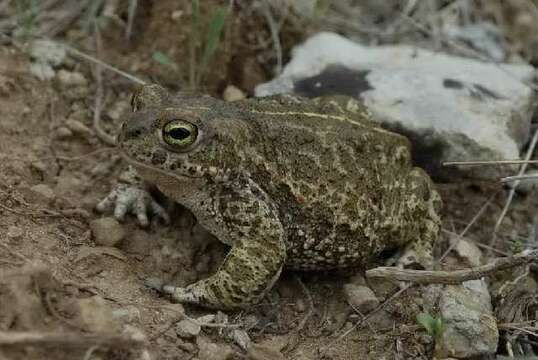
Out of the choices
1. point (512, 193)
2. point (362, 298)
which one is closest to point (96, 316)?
point (362, 298)

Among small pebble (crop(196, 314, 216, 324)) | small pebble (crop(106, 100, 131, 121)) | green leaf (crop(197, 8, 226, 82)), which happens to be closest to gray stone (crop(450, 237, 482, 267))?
small pebble (crop(196, 314, 216, 324))

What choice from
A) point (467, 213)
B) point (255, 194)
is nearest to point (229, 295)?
point (255, 194)

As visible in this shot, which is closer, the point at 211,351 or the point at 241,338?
the point at 211,351

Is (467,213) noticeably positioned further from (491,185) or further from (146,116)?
(146,116)

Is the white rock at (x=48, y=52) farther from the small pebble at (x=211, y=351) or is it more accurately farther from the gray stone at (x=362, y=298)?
the gray stone at (x=362, y=298)

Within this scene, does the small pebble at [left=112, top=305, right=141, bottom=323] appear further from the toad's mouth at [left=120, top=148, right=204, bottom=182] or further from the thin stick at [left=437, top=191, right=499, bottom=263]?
the thin stick at [left=437, top=191, right=499, bottom=263]

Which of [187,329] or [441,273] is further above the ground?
[441,273]

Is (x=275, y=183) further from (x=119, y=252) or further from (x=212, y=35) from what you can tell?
(x=212, y=35)
